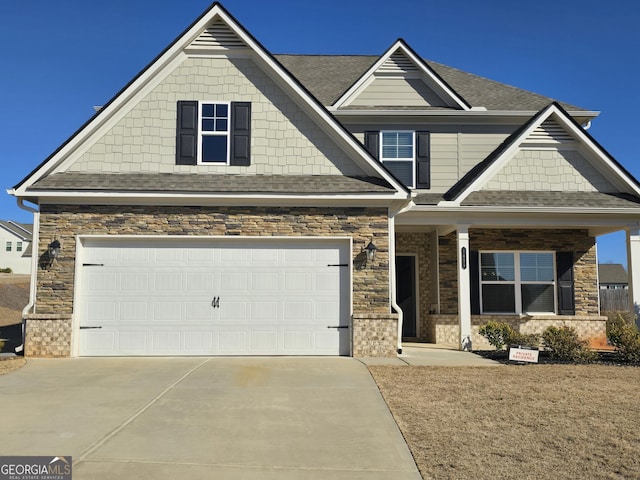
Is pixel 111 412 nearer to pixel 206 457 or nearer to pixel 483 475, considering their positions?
pixel 206 457

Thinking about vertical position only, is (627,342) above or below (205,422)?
above

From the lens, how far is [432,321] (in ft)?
47.3

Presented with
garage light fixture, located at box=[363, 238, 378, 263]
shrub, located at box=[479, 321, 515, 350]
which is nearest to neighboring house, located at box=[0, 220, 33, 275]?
garage light fixture, located at box=[363, 238, 378, 263]

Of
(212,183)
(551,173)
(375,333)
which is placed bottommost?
(375,333)

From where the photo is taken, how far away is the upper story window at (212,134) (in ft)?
37.7

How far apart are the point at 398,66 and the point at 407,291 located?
652cm

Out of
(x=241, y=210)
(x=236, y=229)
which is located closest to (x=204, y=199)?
(x=241, y=210)

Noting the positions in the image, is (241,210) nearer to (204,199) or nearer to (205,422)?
(204,199)

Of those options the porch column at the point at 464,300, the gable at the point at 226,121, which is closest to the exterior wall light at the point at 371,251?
the gable at the point at 226,121

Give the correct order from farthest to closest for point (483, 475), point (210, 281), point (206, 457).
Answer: point (210, 281)
point (206, 457)
point (483, 475)

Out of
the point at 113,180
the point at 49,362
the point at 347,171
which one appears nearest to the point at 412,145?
the point at 347,171

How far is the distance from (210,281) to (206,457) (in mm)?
6247

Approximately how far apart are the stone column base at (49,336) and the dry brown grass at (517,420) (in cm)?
614

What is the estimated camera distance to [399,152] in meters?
14.7
